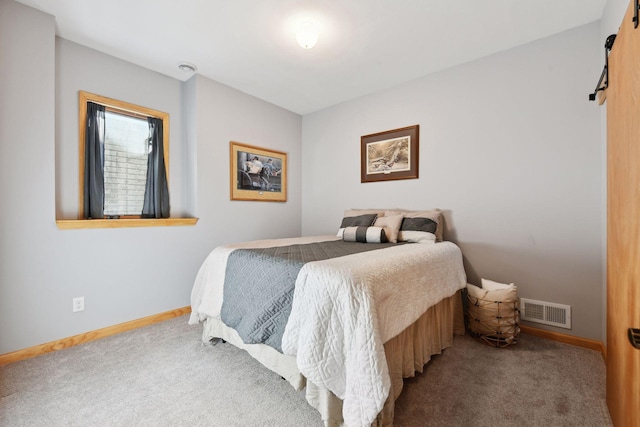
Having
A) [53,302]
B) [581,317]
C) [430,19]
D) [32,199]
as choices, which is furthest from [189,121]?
[581,317]

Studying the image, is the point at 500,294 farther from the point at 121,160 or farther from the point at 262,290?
the point at 121,160

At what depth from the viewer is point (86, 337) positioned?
7.48ft

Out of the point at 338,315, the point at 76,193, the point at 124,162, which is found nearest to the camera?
the point at 338,315

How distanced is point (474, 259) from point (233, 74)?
313 centimetres

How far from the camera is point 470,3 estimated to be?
190 centimetres

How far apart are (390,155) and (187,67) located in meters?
2.37

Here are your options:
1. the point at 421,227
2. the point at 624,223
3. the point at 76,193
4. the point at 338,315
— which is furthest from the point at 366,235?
the point at 76,193

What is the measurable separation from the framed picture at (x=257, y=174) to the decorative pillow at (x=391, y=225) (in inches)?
62.7

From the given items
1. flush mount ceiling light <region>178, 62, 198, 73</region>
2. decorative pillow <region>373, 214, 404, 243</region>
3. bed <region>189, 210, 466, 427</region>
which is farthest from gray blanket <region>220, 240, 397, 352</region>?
flush mount ceiling light <region>178, 62, 198, 73</region>

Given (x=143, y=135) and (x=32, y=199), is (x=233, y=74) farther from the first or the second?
(x=32, y=199)

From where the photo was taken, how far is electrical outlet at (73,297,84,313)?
2250 mm

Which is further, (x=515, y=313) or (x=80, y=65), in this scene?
(x=80, y=65)

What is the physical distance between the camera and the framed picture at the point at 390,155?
3.01 meters

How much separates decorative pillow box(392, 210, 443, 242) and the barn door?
1225mm
